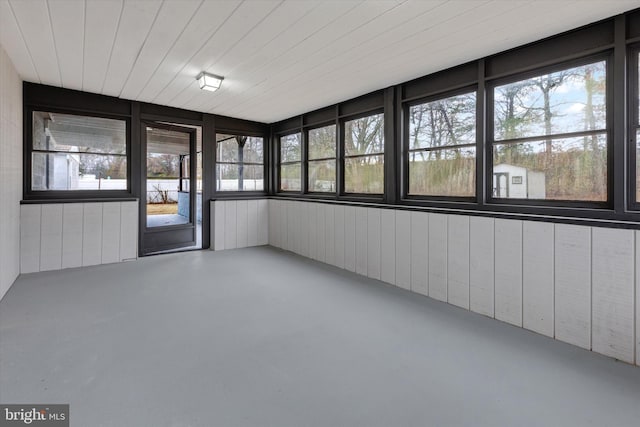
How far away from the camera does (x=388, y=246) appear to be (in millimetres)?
3773

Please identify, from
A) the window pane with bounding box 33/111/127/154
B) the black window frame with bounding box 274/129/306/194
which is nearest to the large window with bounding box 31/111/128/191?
the window pane with bounding box 33/111/127/154

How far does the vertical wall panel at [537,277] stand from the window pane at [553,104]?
0.87m

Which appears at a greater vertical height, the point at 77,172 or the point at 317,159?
the point at 317,159

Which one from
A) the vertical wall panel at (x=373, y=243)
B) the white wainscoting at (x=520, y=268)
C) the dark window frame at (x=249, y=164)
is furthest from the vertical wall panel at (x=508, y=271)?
the dark window frame at (x=249, y=164)

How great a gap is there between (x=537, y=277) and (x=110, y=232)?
17.0 ft

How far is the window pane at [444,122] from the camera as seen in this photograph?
3314 millimetres

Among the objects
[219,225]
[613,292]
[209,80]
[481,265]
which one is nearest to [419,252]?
[481,265]

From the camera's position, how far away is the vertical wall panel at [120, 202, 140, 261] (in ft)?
15.6

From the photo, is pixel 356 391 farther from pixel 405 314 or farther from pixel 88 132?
pixel 88 132

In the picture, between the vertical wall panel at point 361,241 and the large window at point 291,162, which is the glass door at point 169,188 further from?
the vertical wall panel at point 361,241

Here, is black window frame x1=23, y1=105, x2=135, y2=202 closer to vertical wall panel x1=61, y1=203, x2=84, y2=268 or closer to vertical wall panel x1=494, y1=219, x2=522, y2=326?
vertical wall panel x1=61, y1=203, x2=84, y2=268

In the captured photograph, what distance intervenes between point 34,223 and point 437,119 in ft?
16.7

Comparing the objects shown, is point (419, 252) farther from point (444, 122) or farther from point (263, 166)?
point (263, 166)

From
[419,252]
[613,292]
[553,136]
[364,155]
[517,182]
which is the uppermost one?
[364,155]
